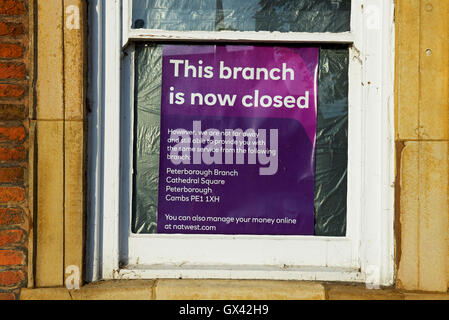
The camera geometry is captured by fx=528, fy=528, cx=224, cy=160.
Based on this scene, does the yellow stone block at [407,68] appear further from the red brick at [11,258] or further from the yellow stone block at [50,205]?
the red brick at [11,258]

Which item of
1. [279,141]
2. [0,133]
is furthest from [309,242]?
[0,133]

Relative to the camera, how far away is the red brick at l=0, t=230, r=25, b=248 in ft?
10.6

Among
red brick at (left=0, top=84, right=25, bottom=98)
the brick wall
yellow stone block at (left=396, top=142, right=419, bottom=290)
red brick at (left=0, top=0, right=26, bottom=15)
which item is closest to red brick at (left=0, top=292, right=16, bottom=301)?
the brick wall

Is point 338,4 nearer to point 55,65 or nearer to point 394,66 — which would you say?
point 394,66

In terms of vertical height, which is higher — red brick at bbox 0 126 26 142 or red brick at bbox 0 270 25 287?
red brick at bbox 0 126 26 142

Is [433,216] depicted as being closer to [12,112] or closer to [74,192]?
[74,192]

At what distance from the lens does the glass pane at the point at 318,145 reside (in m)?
3.45

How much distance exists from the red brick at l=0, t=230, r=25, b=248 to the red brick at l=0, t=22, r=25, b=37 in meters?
1.21

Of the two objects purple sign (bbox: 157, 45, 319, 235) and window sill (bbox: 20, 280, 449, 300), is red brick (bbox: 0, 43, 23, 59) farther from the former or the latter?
window sill (bbox: 20, 280, 449, 300)

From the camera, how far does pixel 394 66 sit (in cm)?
330

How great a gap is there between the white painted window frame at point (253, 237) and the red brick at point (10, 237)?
42cm

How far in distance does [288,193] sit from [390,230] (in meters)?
0.67

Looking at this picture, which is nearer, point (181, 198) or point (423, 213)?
point (423, 213)

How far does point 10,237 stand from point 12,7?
1.42 metres
